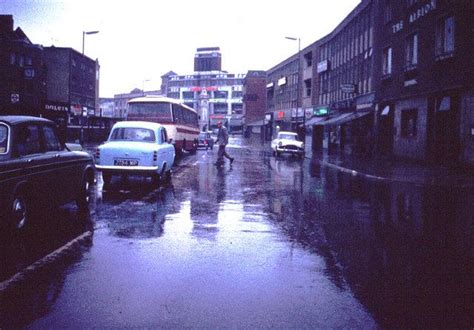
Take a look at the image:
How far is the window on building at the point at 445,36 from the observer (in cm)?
2294

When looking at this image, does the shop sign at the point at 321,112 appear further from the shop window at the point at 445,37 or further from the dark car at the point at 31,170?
the dark car at the point at 31,170

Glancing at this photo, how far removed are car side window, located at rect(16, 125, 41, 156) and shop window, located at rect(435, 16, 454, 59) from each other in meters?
20.2

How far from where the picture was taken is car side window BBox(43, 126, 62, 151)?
310 inches

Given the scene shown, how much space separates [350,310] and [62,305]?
248 cm

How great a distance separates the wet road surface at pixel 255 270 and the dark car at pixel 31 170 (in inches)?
28.9

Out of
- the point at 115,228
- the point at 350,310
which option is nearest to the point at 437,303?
the point at 350,310

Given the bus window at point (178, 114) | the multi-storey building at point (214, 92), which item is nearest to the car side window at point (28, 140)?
the bus window at point (178, 114)

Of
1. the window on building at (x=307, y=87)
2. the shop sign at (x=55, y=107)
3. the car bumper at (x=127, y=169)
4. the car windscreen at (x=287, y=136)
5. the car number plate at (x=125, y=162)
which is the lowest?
the car bumper at (x=127, y=169)

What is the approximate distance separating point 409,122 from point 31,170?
24.9 metres

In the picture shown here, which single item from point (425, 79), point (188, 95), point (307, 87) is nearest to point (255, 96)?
point (188, 95)

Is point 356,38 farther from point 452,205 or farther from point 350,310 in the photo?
point 350,310

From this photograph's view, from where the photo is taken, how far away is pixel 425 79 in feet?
83.6

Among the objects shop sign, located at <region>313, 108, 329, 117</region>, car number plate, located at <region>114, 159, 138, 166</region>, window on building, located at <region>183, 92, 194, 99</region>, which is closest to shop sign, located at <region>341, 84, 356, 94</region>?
shop sign, located at <region>313, 108, 329, 117</region>

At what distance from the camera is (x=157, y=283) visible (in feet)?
16.3
